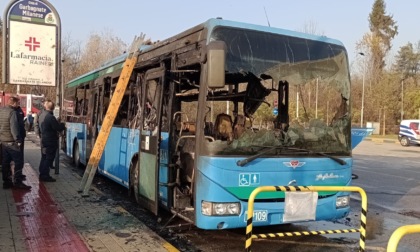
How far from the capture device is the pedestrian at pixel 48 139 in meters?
10.3

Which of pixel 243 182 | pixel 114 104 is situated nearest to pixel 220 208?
pixel 243 182

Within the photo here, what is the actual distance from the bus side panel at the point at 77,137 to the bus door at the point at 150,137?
5211 millimetres

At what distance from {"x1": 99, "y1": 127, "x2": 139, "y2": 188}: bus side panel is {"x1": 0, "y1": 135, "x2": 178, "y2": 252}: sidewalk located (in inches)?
23.9

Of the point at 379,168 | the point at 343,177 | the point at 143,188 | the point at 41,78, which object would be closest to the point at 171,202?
the point at 143,188

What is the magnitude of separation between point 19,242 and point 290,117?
4.05m

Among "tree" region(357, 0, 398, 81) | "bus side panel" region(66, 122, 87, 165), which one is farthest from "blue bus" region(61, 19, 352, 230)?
"tree" region(357, 0, 398, 81)

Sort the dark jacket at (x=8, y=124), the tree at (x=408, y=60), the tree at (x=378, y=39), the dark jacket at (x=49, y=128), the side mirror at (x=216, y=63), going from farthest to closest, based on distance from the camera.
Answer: the tree at (x=408, y=60) < the tree at (x=378, y=39) < the dark jacket at (x=49, y=128) < the dark jacket at (x=8, y=124) < the side mirror at (x=216, y=63)

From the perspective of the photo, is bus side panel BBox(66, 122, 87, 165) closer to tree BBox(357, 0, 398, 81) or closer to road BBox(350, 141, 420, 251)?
road BBox(350, 141, 420, 251)

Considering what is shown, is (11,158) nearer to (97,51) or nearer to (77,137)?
(77,137)

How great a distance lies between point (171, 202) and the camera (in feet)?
20.9

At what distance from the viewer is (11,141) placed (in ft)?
29.1

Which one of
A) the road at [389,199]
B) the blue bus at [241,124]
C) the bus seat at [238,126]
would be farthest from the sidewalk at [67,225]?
the road at [389,199]

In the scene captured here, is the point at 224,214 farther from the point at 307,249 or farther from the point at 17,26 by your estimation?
the point at 17,26

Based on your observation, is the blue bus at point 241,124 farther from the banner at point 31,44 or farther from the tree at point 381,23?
the tree at point 381,23
